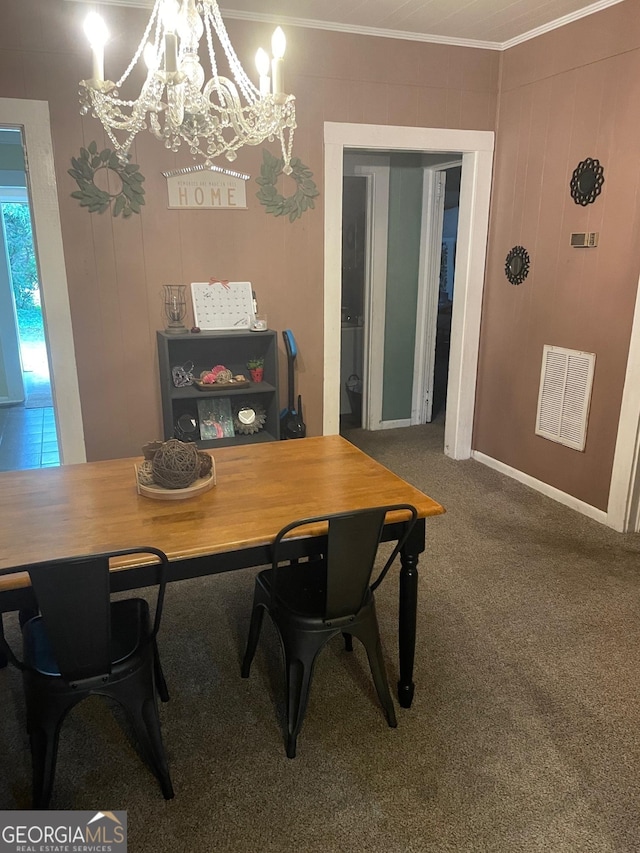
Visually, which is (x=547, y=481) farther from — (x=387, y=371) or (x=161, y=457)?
(x=161, y=457)

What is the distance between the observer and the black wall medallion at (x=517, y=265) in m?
3.81

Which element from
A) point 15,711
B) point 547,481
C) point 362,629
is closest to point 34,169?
point 15,711

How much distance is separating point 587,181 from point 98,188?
8.66 feet

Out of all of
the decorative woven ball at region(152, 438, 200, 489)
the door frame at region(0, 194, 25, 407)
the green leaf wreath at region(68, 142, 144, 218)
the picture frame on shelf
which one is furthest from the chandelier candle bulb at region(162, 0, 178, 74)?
the door frame at region(0, 194, 25, 407)

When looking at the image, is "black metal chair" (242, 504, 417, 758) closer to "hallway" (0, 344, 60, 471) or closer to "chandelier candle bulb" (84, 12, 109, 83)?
"chandelier candle bulb" (84, 12, 109, 83)

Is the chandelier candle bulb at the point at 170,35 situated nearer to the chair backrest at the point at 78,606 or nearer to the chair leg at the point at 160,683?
the chair backrest at the point at 78,606

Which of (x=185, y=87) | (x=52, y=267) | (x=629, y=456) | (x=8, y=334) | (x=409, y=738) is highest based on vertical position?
(x=185, y=87)

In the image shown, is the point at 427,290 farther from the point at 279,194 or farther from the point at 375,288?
the point at 279,194

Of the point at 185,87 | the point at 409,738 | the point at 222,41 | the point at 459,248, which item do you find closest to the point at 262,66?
the point at 222,41

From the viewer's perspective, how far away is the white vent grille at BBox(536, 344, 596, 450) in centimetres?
347

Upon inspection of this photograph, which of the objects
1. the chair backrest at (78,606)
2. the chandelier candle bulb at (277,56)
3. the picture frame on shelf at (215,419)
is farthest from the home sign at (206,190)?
the chair backrest at (78,606)

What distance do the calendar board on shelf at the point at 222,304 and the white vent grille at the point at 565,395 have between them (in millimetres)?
1846

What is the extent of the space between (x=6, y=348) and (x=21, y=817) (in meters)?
5.43

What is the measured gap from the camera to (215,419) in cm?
367
